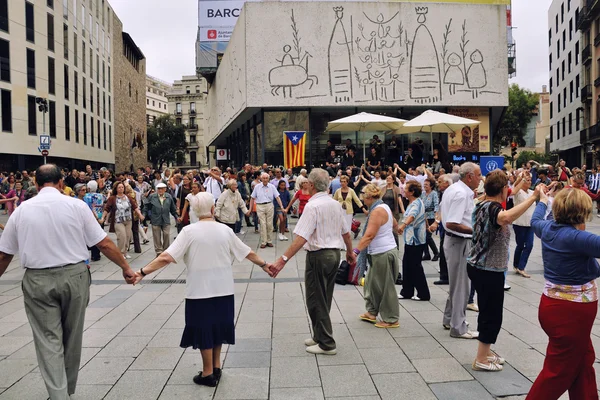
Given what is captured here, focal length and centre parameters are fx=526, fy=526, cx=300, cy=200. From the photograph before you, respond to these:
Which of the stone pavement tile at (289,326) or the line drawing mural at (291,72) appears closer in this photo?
the stone pavement tile at (289,326)

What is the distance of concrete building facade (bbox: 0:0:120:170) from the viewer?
1332 inches

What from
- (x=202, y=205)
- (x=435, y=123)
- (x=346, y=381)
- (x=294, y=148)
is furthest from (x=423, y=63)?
(x=346, y=381)

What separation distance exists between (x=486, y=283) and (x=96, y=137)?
51.2 meters

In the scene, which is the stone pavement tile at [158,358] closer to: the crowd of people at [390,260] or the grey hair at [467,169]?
the crowd of people at [390,260]

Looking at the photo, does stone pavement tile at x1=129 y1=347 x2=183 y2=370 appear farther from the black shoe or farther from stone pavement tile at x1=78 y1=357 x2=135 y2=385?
the black shoe

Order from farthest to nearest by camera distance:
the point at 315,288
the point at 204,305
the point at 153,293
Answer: the point at 153,293
the point at 315,288
the point at 204,305

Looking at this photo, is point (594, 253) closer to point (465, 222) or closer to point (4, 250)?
point (465, 222)

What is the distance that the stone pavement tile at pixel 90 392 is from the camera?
13.9 feet

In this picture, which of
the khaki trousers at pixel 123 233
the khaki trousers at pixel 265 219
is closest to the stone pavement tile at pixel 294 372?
the khaki trousers at pixel 123 233

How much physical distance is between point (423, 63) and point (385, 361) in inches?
743

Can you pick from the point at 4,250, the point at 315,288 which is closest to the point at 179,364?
the point at 315,288

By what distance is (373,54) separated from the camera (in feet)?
71.4

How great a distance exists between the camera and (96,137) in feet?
167

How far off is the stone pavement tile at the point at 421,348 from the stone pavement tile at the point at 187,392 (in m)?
2.00
